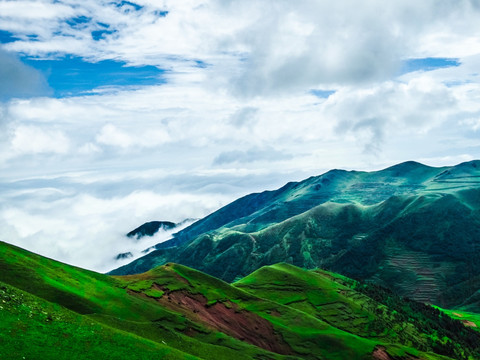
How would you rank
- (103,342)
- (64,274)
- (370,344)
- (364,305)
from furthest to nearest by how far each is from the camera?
1. (364,305)
2. (370,344)
3. (64,274)
4. (103,342)

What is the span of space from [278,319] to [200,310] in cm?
2936

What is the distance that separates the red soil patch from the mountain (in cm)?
37

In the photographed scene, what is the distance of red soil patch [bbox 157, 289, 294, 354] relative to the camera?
110250 mm

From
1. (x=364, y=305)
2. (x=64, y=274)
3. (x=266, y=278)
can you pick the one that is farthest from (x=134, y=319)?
(x=364, y=305)

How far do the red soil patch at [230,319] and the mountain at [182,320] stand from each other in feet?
1.21

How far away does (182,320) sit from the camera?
3573 inches

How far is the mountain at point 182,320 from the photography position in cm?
5694

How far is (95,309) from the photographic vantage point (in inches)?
3216

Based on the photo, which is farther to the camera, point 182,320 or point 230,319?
point 230,319

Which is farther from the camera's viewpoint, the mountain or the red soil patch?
the red soil patch

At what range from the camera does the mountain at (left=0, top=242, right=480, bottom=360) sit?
5694 cm

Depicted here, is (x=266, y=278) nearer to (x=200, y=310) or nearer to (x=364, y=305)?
(x=364, y=305)

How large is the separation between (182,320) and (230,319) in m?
31.2

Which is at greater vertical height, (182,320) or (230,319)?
(182,320)
